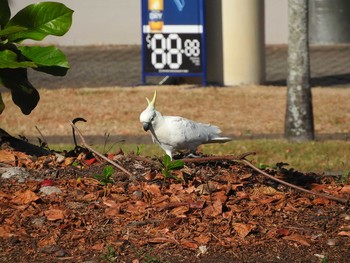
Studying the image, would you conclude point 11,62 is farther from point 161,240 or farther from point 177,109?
point 177,109

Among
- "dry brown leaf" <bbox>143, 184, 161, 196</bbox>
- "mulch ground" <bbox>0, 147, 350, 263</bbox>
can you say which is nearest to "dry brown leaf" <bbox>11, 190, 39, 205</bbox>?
"mulch ground" <bbox>0, 147, 350, 263</bbox>

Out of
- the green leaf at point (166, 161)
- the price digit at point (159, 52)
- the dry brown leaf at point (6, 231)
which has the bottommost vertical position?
the price digit at point (159, 52)

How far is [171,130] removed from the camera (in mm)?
5988

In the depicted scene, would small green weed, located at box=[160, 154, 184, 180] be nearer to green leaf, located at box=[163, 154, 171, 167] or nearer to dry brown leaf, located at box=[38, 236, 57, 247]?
green leaf, located at box=[163, 154, 171, 167]

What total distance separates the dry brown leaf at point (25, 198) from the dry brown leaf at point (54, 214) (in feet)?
0.51

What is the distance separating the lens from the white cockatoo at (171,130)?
5918mm

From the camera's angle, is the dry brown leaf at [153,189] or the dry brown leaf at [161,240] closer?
the dry brown leaf at [161,240]

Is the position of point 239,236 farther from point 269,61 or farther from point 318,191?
point 269,61

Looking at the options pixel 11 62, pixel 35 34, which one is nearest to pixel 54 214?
pixel 11 62

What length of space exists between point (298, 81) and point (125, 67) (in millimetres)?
7419

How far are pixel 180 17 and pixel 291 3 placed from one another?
152 inches

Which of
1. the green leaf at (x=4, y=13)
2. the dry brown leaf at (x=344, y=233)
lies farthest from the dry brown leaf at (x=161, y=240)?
the green leaf at (x=4, y=13)

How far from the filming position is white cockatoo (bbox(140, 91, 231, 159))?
5918 mm

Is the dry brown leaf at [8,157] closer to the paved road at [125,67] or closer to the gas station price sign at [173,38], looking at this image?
the gas station price sign at [173,38]
